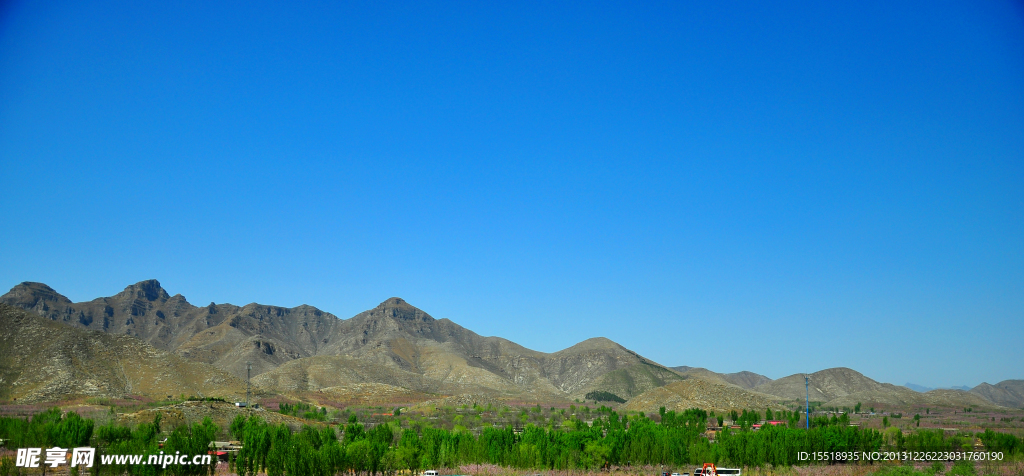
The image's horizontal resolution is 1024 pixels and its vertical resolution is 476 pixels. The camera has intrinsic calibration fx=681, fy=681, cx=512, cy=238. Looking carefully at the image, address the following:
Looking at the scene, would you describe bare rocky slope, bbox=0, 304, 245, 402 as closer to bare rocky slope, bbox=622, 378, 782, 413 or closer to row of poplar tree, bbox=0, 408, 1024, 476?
row of poplar tree, bbox=0, 408, 1024, 476

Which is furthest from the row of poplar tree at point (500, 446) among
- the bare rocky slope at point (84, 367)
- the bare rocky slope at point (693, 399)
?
the bare rocky slope at point (693, 399)

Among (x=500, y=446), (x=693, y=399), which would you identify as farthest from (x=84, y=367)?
(x=693, y=399)

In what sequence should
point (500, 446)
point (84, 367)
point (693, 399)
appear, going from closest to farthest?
point (500, 446)
point (84, 367)
point (693, 399)

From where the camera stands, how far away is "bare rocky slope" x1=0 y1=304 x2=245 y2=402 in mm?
101312

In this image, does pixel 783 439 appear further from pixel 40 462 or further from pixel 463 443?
pixel 40 462

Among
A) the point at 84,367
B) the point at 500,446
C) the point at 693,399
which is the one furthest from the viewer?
the point at 693,399

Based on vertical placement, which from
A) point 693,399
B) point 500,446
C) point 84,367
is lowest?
point 693,399

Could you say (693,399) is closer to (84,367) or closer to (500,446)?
(500,446)

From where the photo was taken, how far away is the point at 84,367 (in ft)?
364

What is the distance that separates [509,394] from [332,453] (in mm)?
140183

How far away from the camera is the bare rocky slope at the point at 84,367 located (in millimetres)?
101312

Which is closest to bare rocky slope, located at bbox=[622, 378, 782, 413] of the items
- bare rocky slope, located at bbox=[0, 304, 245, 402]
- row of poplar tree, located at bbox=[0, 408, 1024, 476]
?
row of poplar tree, located at bbox=[0, 408, 1024, 476]

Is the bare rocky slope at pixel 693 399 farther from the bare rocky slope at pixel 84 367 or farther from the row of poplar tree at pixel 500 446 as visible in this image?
the bare rocky slope at pixel 84 367

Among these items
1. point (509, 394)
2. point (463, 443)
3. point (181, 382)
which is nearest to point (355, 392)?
point (181, 382)
